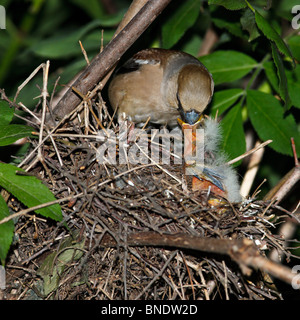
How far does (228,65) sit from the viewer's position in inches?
155

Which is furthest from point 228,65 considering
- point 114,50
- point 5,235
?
point 5,235

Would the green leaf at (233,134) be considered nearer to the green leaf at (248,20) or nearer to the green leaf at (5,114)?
the green leaf at (248,20)

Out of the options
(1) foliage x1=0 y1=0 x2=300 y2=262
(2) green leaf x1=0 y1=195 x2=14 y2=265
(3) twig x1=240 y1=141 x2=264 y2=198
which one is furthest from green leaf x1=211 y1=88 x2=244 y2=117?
(2) green leaf x1=0 y1=195 x2=14 y2=265

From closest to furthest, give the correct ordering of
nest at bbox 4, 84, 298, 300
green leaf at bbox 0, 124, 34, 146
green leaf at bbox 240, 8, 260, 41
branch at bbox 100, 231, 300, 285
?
1. branch at bbox 100, 231, 300, 285
2. green leaf at bbox 0, 124, 34, 146
3. nest at bbox 4, 84, 298, 300
4. green leaf at bbox 240, 8, 260, 41

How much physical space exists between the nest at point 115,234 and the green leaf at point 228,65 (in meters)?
1.22

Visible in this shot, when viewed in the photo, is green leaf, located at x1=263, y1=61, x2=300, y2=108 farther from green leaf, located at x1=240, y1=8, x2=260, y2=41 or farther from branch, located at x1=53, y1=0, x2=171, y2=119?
branch, located at x1=53, y1=0, x2=171, y2=119

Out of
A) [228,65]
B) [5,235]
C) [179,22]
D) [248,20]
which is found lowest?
[5,235]

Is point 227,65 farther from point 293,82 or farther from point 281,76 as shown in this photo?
point 281,76

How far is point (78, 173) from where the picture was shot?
3055 millimetres

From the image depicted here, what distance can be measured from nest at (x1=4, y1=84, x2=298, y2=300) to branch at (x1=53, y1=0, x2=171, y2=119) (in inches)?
6.0

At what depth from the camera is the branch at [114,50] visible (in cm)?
308

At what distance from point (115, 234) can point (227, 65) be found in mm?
1915

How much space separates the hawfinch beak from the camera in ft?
13.4

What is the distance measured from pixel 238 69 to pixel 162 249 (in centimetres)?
181
